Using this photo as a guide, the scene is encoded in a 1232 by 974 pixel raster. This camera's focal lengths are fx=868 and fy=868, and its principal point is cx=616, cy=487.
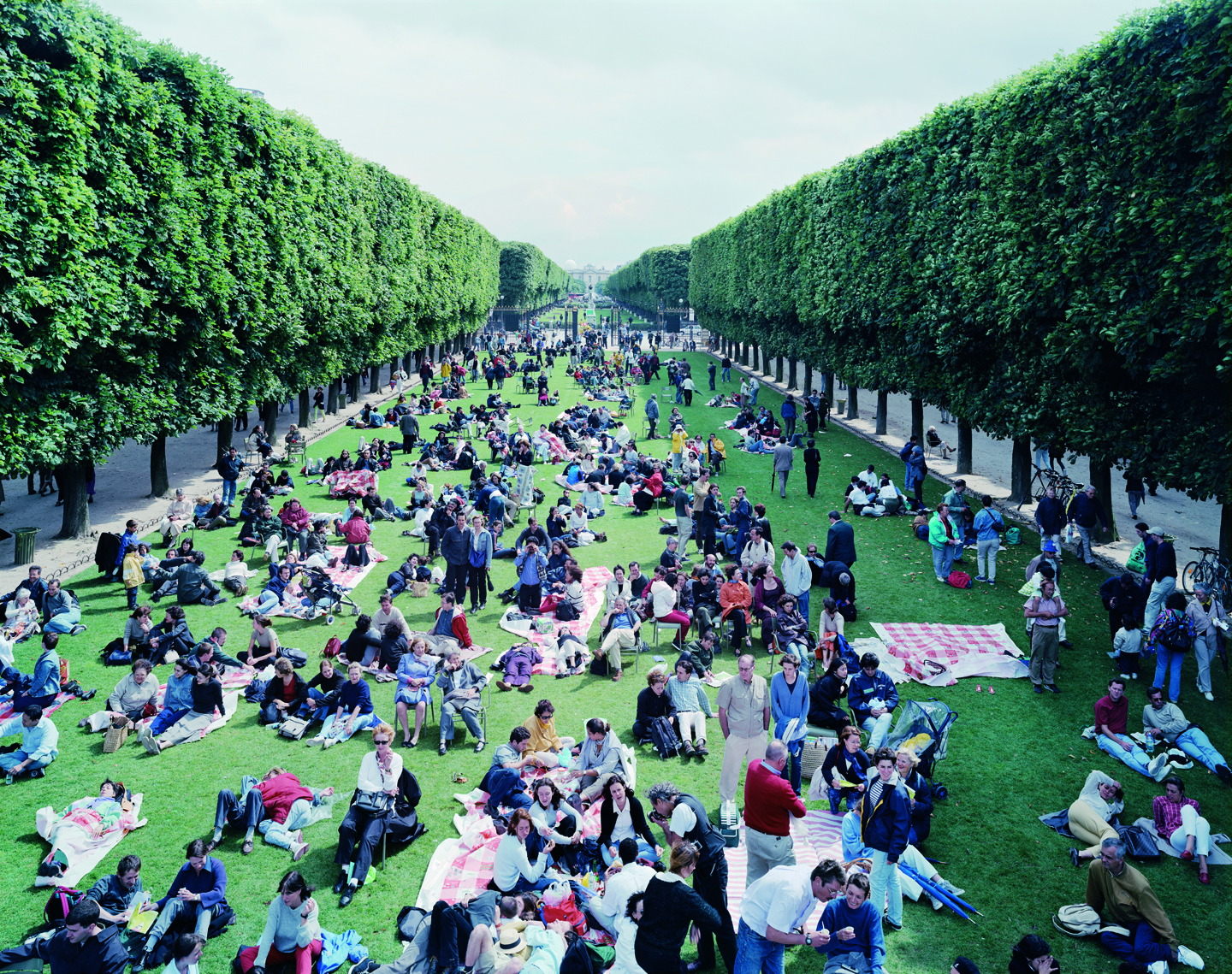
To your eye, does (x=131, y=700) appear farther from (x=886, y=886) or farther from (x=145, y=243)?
(x=145, y=243)

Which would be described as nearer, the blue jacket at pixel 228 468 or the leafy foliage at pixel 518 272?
the blue jacket at pixel 228 468

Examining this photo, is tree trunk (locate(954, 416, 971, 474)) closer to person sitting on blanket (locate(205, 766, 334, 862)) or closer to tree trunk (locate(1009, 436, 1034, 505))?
tree trunk (locate(1009, 436, 1034, 505))

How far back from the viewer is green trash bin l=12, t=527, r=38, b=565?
20.3 metres

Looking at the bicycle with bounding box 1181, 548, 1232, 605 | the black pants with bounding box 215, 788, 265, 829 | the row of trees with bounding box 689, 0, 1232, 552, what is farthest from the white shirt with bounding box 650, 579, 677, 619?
the row of trees with bounding box 689, 0, 1232, 552

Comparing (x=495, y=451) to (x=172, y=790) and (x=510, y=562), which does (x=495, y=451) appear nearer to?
(x=510, y=562)

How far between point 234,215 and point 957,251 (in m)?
21.1

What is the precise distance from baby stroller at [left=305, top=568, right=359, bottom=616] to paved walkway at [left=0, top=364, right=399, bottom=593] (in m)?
6.89

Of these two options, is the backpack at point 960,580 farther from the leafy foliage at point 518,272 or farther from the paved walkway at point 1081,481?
the leafy foliage at point 518,272

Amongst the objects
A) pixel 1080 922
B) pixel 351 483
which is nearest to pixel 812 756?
pixel 1080 922

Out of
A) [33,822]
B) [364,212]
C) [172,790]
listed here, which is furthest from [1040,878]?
[364,212]

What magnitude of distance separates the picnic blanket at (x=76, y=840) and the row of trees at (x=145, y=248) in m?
10.2

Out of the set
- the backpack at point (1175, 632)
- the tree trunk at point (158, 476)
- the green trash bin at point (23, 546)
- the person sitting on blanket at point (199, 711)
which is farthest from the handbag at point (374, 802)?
the tree trunk at point (158, 476)

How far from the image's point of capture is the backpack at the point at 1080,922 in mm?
8195

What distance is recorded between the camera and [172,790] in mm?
10945
